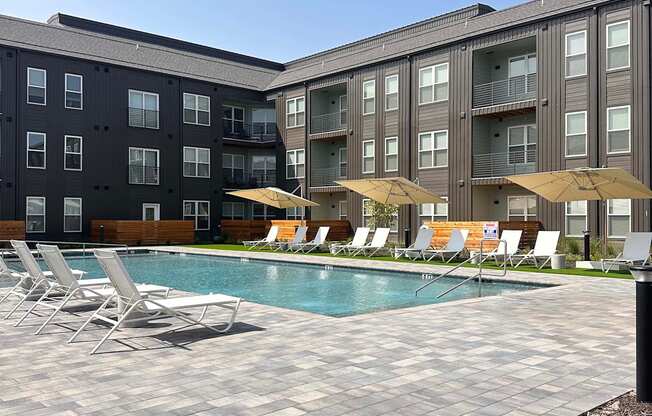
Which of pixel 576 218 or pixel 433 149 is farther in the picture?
A: pixel 433 149

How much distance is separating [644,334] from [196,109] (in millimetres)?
30278

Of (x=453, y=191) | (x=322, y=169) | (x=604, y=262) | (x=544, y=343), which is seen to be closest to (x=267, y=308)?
(x=544, y=343)

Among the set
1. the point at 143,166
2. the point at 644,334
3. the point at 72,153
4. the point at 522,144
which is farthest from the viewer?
the point at 143,166

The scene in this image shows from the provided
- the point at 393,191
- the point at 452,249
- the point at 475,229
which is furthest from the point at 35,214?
the point at 475,229

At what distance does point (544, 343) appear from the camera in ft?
21.1

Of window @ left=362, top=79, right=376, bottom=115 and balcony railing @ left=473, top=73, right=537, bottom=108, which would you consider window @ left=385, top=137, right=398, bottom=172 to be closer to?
window @ left=362, top=79, right=376, bottom=115

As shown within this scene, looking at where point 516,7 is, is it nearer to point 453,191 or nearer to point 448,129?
point 448,129

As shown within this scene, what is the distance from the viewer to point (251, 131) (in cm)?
3519

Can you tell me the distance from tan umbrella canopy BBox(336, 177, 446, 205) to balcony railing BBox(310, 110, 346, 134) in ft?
36.0

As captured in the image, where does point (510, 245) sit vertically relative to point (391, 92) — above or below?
below

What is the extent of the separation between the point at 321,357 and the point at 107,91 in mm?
26559

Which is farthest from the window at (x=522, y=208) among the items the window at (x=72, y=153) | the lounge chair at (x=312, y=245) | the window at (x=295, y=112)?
the window at (x=72, y=153)

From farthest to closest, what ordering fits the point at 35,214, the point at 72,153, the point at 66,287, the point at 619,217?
1. the point at 72,153
2. the point at 35,214
3. the point at 619,217
4. the point at 66,287

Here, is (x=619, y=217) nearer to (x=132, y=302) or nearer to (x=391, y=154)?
(x=391, y=154)
